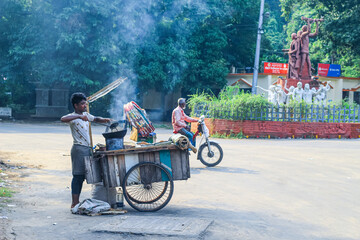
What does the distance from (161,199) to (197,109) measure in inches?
621

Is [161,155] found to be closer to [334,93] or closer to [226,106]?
[226,106]

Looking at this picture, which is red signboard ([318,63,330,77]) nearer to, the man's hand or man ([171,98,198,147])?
man ([171,98,198,147])

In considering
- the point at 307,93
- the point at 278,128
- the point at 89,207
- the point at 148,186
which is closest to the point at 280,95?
the point at 307,93

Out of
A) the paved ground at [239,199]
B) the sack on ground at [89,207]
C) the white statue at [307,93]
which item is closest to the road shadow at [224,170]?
the paved ground at [239,199]

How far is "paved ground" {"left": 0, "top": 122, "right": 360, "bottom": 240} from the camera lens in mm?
5633

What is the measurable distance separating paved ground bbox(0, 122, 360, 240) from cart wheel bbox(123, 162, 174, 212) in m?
0.16

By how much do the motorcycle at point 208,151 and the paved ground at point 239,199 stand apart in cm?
23

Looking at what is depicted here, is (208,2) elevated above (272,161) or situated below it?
above

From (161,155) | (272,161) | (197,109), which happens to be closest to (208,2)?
(197,109)

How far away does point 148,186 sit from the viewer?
22.4 feet

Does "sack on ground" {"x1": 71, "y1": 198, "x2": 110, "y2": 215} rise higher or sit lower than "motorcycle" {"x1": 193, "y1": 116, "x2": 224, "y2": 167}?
lower

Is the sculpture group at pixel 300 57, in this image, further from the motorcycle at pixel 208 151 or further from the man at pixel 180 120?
the man at pixel 180 120

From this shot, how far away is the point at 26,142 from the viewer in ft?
52.8

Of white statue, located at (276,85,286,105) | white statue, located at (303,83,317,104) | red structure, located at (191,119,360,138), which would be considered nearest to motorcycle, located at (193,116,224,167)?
red structure, located at (191,119,360,138)
